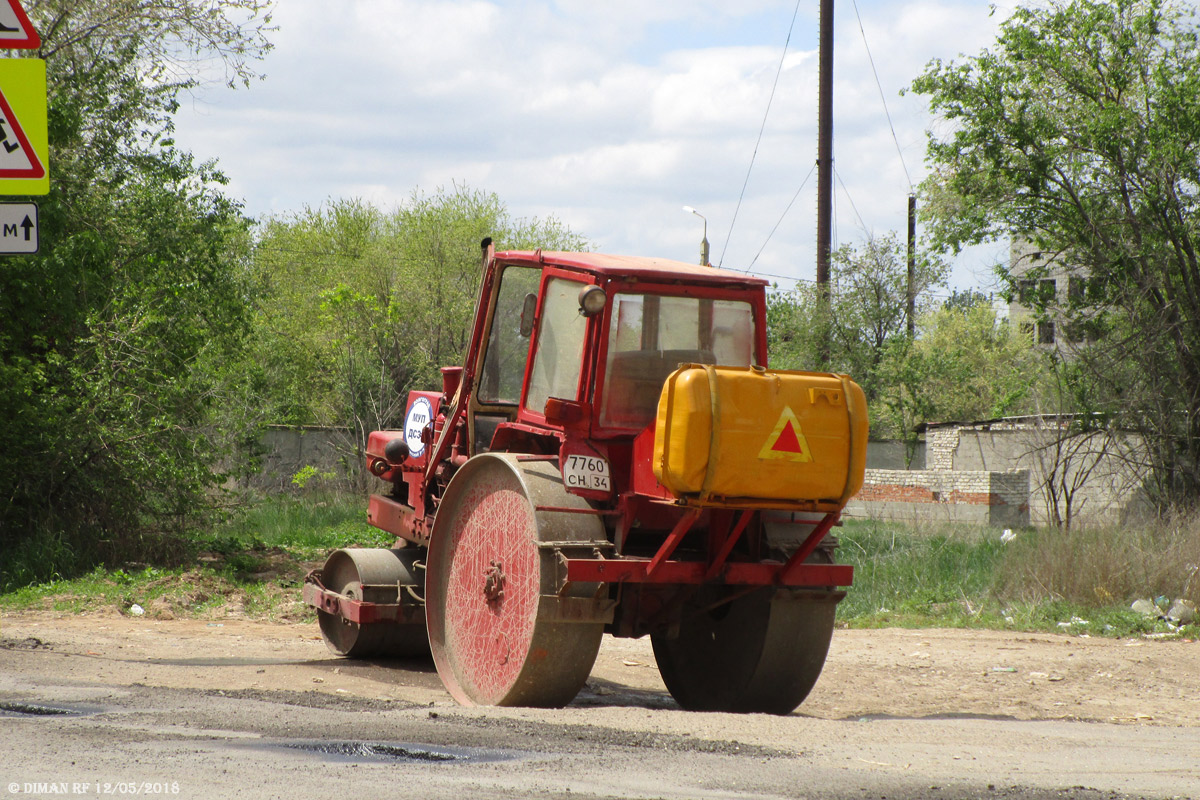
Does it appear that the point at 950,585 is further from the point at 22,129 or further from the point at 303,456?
the point at 303,456

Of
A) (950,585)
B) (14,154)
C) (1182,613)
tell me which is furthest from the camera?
(950,585)

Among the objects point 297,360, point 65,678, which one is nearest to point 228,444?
point 65,678

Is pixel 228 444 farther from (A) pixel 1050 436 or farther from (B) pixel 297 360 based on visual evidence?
(B) pixel 297 360

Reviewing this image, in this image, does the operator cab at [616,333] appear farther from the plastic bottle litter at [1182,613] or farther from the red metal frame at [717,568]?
the plastic bottle litter at [1182,613]

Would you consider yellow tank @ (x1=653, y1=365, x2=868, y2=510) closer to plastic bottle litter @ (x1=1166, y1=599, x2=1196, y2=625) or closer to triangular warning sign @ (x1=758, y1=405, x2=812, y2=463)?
triangular warning sign @ (x1=758, y1=405, x2=812, y2=463)

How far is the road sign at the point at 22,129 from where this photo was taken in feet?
21.5

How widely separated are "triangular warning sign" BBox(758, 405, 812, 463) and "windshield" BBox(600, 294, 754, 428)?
921mm

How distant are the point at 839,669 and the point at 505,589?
4067 mm

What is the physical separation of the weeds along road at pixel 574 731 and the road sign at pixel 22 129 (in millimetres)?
2820

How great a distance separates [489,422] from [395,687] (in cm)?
193

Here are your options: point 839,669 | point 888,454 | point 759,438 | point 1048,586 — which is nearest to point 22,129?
point 759,438

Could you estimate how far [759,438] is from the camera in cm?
593

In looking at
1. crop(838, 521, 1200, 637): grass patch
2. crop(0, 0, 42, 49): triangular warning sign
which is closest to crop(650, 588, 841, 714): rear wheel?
crop(0, 0, 42, 49): triangular warning sign

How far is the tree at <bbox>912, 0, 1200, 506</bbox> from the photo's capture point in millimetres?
17938
